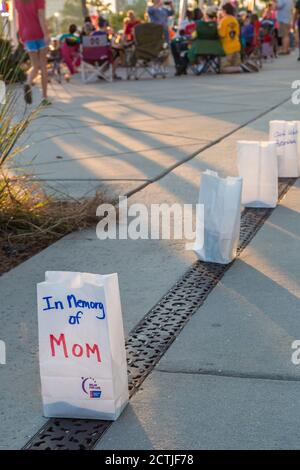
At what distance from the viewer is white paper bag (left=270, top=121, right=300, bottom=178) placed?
23.9 ft

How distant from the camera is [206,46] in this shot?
18.9 m

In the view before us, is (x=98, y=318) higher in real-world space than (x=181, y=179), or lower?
higher

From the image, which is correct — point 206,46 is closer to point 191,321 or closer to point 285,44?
point 285,44

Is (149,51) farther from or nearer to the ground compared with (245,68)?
farther from the ground

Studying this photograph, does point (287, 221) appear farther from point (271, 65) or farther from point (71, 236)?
point (271, 65)

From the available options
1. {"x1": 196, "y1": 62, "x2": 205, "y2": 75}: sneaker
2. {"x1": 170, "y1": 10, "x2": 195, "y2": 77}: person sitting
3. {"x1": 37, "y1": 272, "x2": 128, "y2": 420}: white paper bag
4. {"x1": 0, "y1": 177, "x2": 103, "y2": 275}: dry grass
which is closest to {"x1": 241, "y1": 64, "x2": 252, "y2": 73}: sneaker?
{"x1": 196, "y1": 62, "x2": 205, "y2": 75}: sneaker

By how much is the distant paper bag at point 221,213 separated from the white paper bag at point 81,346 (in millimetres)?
1945

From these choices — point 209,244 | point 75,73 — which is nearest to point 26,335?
point 209,244

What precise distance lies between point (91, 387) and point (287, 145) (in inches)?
174

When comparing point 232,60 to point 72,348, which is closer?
point 72,348

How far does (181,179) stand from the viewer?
7.61 meters

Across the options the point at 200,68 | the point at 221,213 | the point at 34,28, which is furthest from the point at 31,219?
the point at 200,68
